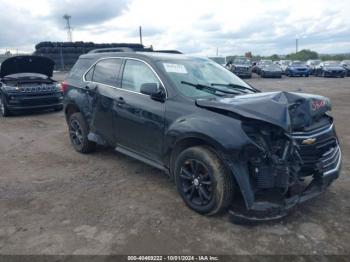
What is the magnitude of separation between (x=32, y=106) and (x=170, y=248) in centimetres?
854

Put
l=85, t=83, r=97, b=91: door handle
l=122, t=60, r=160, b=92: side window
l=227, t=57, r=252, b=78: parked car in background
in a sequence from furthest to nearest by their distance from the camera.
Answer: l=227, t=57, r=252, b=78: parked car in background → l=85, t=83, r=97, b=91: door handle → l=122, t=60, r=160, b=92: side window

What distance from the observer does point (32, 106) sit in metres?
10.4

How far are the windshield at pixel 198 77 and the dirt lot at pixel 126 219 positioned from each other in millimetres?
1365

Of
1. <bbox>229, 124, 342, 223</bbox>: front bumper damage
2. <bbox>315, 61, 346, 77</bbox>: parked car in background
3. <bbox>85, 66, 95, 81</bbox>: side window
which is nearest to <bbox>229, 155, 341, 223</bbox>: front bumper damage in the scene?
<bbox>229, 124, 342, 223</bbox>: front bumper damage

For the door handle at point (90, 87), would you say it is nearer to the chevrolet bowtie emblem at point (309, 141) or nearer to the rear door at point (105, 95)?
the rear door at point (105, 95)

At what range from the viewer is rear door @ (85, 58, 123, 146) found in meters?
5.04

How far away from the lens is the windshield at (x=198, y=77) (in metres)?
4.25

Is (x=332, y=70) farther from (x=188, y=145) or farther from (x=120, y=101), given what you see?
(x=188, y=145)

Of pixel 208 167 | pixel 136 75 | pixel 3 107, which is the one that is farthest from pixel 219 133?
pixel 3 107

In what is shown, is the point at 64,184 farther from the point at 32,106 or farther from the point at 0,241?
the point at 32,106

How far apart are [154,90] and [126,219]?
1.53m

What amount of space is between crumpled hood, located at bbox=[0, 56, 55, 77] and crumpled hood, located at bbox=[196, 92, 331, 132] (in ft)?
27.2

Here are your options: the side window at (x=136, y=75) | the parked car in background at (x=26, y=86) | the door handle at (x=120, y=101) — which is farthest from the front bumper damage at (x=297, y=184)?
the parked car in background at (x=26, y=86)

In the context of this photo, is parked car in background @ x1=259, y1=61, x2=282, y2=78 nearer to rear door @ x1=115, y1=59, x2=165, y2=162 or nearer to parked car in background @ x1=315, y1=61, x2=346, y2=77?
parked car in background @ x1=315, y1=61, x2=346, y2=77
